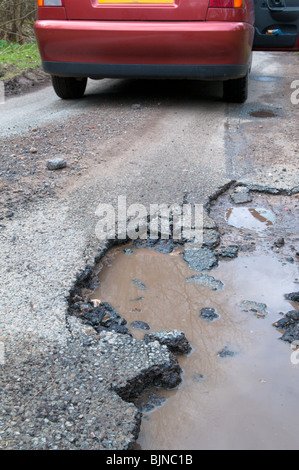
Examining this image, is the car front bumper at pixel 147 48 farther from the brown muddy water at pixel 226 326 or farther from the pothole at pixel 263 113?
the brown muddy water at pixel 226 326

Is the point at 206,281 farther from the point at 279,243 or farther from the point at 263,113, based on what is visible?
the point at 263,113

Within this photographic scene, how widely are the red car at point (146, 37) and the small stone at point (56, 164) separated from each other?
1.66 m

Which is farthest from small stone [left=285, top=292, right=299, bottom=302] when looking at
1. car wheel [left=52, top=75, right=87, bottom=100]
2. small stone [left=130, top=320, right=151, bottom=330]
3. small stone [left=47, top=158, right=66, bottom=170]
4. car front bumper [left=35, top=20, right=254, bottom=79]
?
car wheel [left=52, top=75, right=87, bottom=100]

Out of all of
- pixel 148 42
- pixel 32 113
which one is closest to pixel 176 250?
pixel 148 42

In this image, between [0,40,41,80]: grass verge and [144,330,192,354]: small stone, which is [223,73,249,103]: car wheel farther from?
[144,330,192,354]: small stone

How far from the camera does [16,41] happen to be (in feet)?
38.8

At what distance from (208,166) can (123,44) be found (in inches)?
69.6

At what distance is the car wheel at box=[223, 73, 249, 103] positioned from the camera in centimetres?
573

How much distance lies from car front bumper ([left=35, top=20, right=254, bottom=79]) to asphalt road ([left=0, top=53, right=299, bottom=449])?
0.51 m

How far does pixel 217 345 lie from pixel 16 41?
1141 cm

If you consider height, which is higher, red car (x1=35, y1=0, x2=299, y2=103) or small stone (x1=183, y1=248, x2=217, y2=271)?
red car (x1=35, y1=0, x2=299, y2=103)
